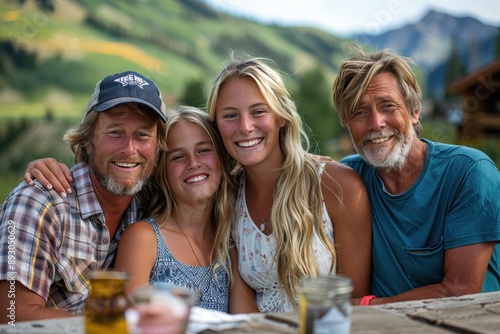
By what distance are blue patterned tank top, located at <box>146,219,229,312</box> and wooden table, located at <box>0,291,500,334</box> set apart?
1.18 m

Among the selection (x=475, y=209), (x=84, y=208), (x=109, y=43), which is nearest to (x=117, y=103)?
(x=84, y=208)

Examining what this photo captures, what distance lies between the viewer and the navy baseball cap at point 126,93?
320 centimetres

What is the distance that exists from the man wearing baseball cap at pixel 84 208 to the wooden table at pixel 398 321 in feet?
3.01

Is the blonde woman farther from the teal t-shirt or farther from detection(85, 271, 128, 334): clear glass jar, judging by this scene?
detection(85, 271, 128, 334): clear glass jar

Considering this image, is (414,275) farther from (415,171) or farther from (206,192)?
(206,192)

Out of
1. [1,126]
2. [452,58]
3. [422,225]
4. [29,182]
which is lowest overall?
[422,225]

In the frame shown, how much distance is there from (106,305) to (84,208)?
164 cm

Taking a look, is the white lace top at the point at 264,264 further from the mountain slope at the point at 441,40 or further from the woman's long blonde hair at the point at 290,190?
the mountain slope at the point at 441,40

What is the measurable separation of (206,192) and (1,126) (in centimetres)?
2584

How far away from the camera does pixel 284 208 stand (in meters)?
3.35

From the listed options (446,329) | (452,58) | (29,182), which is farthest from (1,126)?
(452,58)

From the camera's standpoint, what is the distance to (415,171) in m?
3.32

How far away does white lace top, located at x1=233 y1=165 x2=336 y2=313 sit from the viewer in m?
3.34

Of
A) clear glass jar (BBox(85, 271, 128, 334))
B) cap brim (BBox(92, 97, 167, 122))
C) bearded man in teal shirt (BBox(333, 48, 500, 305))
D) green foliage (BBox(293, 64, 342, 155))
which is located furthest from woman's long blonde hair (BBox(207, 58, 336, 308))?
green foliage (BBox(293, 64, 342, 155))
